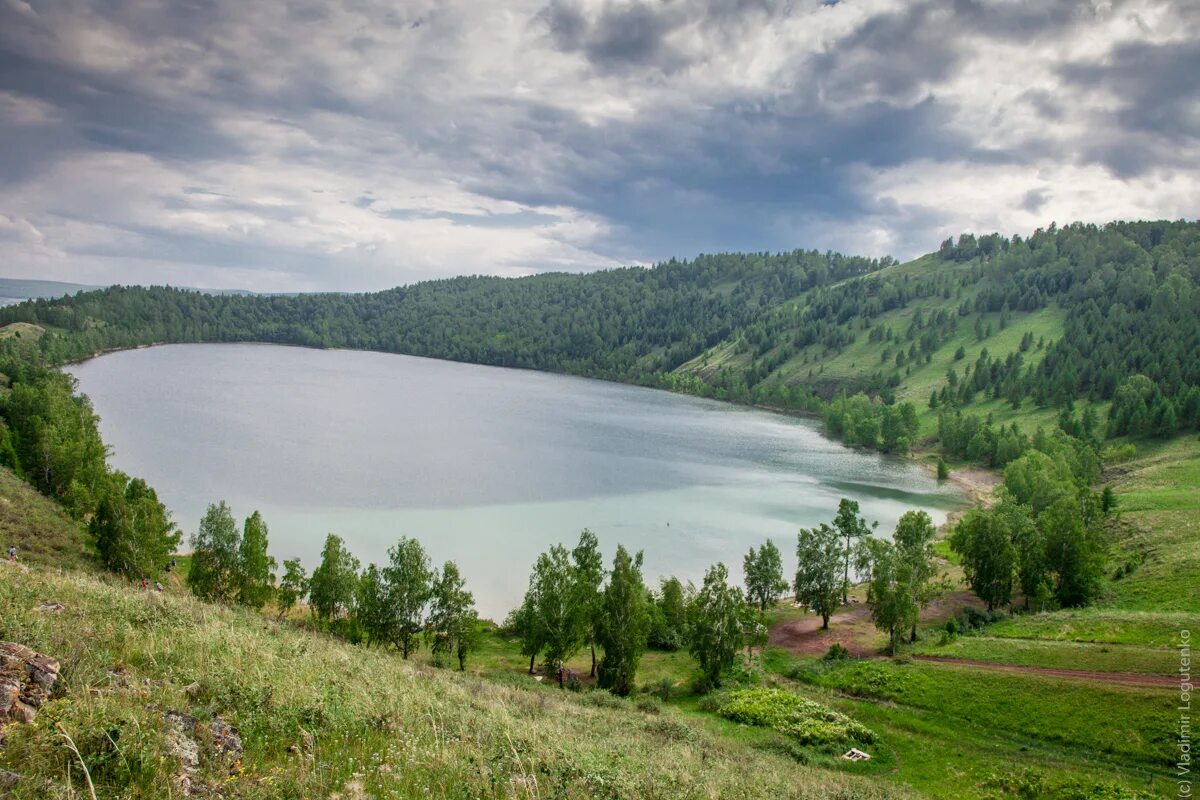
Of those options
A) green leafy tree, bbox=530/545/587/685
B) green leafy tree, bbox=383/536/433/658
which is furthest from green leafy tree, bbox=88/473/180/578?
green leafy tree, bbox=530/545/587/685

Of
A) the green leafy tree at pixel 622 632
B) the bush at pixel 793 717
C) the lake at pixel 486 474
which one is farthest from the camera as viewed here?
the lake at pixel 486 474

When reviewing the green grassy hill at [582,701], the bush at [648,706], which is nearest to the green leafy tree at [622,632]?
the green grassy hill at [582,701]

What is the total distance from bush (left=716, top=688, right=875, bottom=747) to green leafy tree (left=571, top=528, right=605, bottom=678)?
881 cm

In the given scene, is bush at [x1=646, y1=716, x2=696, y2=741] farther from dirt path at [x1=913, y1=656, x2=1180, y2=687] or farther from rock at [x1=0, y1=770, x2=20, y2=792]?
dirt path at [x1=913, y1=656, x2=1180, y2=687]

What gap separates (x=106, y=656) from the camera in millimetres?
11531

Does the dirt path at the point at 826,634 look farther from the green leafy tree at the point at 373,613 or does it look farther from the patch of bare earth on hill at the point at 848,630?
the green leafy tree at the point at 373,613

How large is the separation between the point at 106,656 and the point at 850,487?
105 meters

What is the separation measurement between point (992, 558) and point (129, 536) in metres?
60.4

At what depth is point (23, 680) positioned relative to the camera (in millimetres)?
9586

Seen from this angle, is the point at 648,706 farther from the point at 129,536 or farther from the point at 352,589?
the point at 129,536

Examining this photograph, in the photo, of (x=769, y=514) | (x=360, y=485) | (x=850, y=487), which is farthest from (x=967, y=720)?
(x=850, y=487)

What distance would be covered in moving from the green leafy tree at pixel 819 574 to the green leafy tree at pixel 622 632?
18.1 m

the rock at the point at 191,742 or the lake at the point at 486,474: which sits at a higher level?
the rock at the point at 191,742

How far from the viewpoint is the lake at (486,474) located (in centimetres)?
6456
